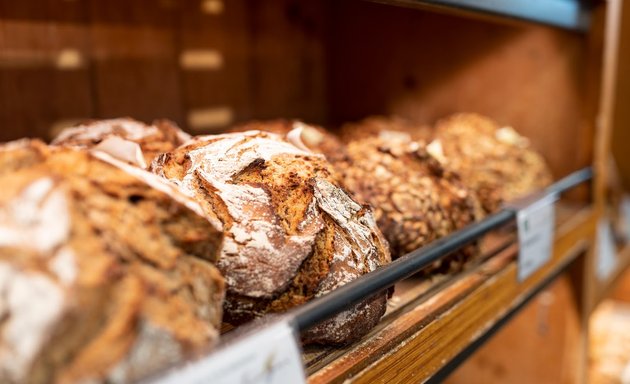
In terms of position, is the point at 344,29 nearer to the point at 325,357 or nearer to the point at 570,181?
the point at 570,181

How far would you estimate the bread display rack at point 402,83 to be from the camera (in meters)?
1.07

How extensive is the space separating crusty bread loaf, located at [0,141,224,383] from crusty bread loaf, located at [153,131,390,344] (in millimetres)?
155

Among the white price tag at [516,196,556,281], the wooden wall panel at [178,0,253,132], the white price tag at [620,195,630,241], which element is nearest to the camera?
the white price tag at [516,196,556,281]

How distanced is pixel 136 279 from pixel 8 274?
9 centimetres

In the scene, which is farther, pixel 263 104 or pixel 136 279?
pixel 263 104

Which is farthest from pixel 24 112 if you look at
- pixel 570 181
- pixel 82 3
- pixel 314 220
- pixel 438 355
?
pixel 570 181

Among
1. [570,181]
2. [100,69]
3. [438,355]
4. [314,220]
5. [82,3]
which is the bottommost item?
[438,355]

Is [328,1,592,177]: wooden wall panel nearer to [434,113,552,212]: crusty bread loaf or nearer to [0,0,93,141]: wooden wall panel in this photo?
[434,113,552,212]: crusty bread loaf

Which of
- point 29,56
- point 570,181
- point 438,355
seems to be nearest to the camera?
point 438,355

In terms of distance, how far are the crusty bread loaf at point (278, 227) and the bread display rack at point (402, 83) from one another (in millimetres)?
70

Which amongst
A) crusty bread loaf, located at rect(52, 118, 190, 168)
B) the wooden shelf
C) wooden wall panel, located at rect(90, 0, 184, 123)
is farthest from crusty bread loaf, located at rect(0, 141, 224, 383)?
wooden wall panel, located at rect(90, 0, 184, 123)

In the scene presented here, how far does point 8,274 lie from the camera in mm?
440

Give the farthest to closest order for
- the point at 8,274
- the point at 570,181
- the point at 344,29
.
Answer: the point at 344,29 → the point at 570,181 → the point at 8,274

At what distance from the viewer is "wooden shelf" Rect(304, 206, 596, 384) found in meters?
0.77
